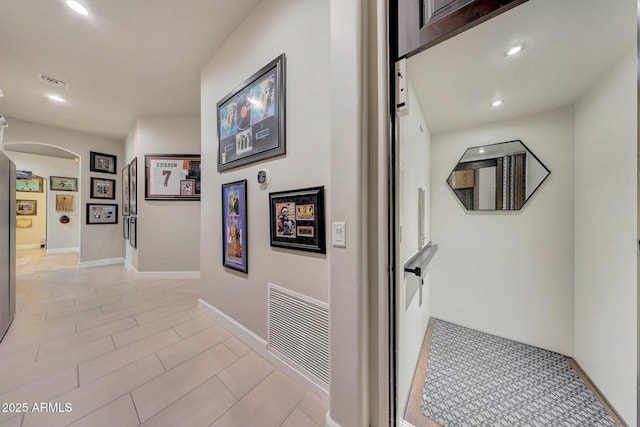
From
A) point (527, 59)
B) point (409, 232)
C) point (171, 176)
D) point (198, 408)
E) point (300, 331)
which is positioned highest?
point (527, 59)

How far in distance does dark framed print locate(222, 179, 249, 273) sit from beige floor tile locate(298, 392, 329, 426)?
1050mm

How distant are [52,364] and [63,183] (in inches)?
303

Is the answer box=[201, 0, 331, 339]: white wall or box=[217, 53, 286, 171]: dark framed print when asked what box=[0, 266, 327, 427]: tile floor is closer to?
box=[201, 0, 331, 339]: white wall

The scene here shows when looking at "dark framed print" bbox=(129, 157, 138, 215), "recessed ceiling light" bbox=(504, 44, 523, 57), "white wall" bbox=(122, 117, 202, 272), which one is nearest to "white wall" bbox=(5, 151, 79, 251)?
"dark framed print" bbox=(129, 157, 138, 215)

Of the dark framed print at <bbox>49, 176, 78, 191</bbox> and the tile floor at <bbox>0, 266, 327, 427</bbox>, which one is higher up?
the dark framed print at <bbox>49, 176, 78, 191</bbox>

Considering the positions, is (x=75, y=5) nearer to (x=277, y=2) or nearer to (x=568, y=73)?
(x=277, y=2)

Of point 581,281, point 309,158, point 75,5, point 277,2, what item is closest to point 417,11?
point 309,158

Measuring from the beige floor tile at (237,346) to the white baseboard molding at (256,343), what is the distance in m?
0.03

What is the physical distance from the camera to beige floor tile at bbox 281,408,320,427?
1223 mm

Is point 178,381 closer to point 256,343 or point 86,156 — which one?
point 256,343

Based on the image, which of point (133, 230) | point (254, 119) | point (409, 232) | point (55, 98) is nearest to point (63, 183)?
point (133, 230)

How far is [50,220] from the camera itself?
6.30 metres

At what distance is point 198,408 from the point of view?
1312 mm

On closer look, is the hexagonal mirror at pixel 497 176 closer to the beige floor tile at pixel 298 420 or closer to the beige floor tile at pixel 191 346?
the beige floor tile at pixel 298 420
